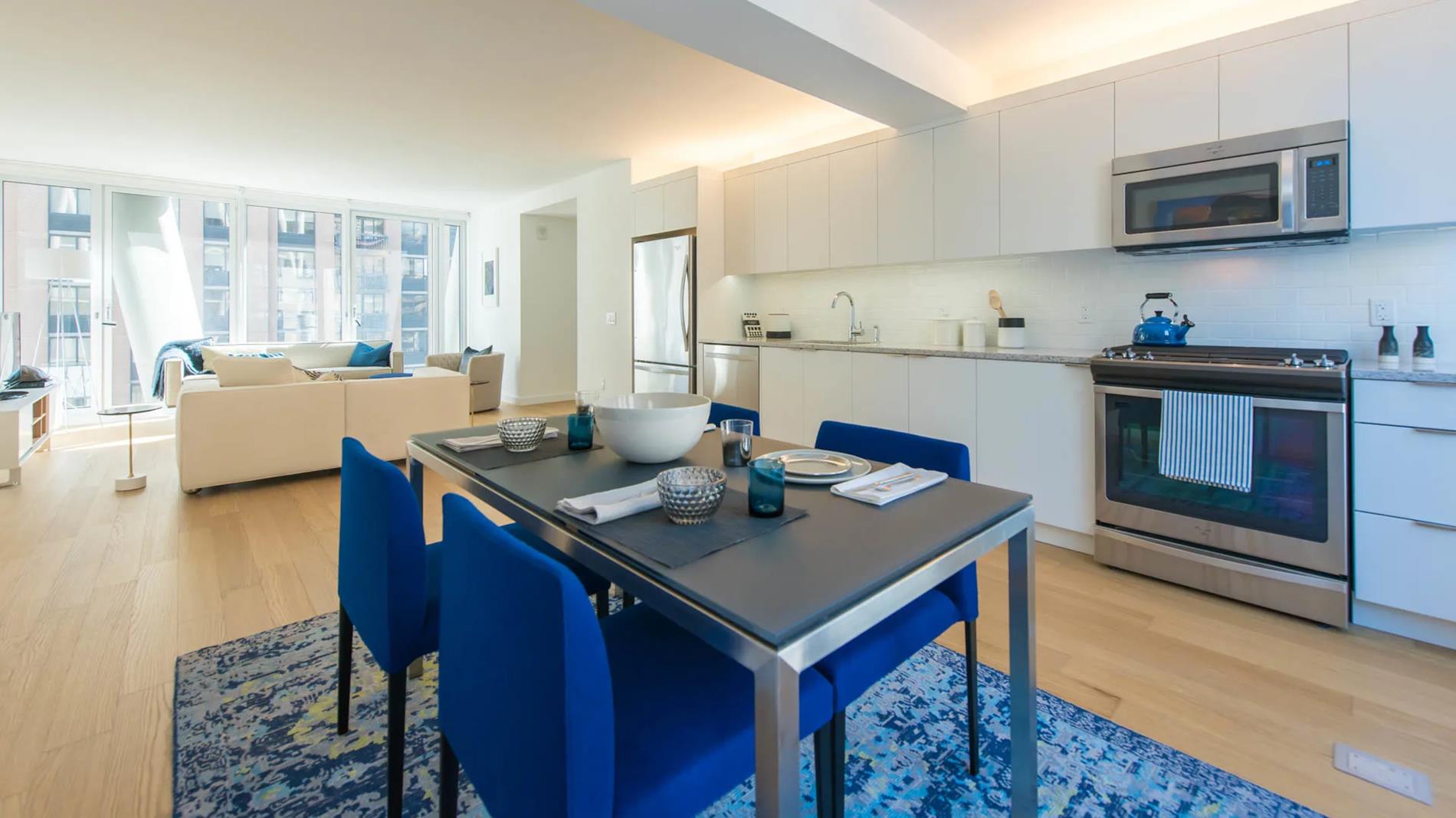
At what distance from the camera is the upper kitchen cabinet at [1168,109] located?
2717mm

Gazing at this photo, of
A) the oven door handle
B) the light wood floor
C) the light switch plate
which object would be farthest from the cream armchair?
the light switch plate

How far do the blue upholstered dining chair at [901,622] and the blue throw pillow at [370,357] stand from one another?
266 inches

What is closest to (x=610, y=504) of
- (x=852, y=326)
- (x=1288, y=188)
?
(x=1288, y=188)

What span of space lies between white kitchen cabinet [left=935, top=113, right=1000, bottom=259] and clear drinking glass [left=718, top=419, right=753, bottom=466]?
247cm

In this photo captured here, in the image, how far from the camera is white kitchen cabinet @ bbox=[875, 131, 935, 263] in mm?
3699

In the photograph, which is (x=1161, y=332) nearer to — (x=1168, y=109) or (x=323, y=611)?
(x=1168, y=109)

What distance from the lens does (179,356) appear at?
6453 millimetres

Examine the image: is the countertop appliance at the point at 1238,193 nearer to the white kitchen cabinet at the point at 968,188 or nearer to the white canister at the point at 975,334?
the white kitchen cabinet at the point at 968,188

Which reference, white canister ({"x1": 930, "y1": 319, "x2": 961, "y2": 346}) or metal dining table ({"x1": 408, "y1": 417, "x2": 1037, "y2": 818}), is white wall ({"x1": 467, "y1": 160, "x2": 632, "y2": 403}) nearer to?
white canister ({"x1": 930, "y1": 319, "x2": 961, "y2": 346})

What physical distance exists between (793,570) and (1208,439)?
236 cm

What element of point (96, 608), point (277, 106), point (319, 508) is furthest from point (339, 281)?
point (96, 608)

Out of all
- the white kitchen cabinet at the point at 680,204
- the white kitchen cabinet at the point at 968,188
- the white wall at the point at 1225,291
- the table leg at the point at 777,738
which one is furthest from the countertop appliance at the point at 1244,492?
the white kitchen cabinet at the point at 680,204

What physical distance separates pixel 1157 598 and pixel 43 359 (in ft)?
30.6

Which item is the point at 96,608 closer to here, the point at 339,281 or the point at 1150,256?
the point at 1150,256
